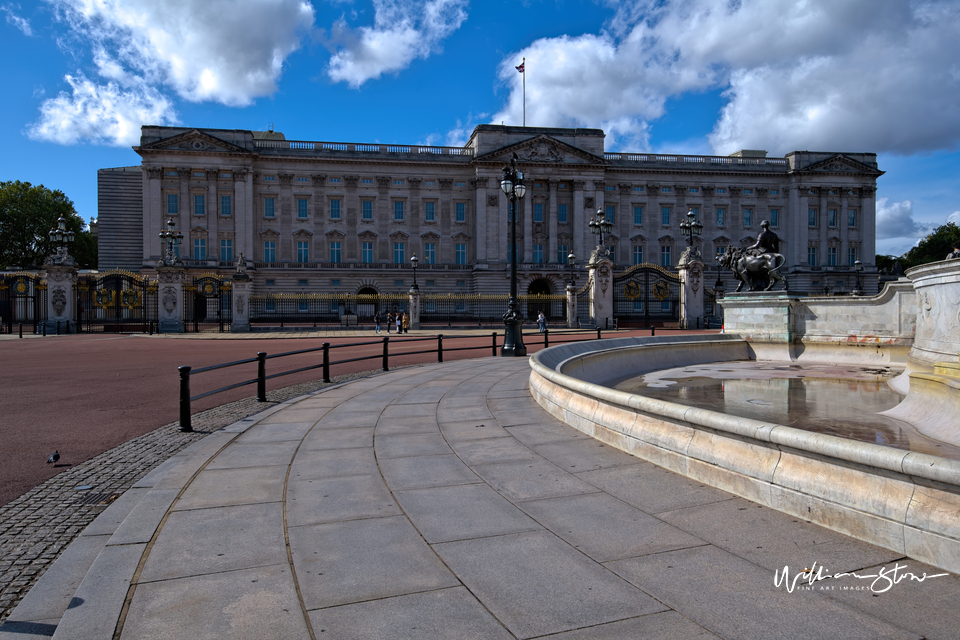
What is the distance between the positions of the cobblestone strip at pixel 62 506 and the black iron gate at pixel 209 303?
103 feet

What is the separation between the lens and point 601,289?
118ft

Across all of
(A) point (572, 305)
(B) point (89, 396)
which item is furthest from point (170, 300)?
(B) point (89, 396)

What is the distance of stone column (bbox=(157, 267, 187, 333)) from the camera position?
35344 millimetres

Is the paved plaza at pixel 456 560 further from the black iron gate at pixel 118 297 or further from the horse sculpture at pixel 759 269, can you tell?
the black iron gate at pixel 118 297

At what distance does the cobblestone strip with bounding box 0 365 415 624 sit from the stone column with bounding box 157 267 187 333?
3106 centimetres

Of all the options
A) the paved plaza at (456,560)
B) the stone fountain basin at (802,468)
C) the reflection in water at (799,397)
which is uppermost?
the stone fountain basin at (802,468)

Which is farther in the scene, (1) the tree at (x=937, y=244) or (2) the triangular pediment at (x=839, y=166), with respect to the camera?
(1) the tree at (x=937, y=244)

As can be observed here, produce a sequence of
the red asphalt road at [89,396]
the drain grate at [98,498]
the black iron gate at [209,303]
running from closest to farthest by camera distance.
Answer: the drain grate at [98,498] → the red asphalt road at [89,396] → the black iron gate at [209,303]

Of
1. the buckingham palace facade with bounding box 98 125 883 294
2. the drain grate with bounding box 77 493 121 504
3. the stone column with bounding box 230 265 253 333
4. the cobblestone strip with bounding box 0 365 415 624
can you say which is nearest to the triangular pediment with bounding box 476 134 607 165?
the buckingham palace facade with bounding box 98 125 883 294

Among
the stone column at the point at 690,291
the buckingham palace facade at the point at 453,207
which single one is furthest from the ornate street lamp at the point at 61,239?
the stone column at the point at 690,291

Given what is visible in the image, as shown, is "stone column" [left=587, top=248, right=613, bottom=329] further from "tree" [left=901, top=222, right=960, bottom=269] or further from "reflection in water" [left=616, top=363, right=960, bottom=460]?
"tree" [left=901, top=222, right=960, bottom=269]

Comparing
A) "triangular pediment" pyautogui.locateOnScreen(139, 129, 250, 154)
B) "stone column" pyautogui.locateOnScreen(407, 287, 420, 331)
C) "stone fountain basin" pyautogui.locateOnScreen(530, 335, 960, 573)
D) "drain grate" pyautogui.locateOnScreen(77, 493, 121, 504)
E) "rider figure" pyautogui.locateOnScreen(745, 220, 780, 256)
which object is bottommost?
"drain grate" pyautogui.locateOnScreen(77, 493, 121, 504)

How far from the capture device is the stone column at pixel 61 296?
33.6 metres

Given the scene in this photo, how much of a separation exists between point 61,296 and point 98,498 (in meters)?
36.4
